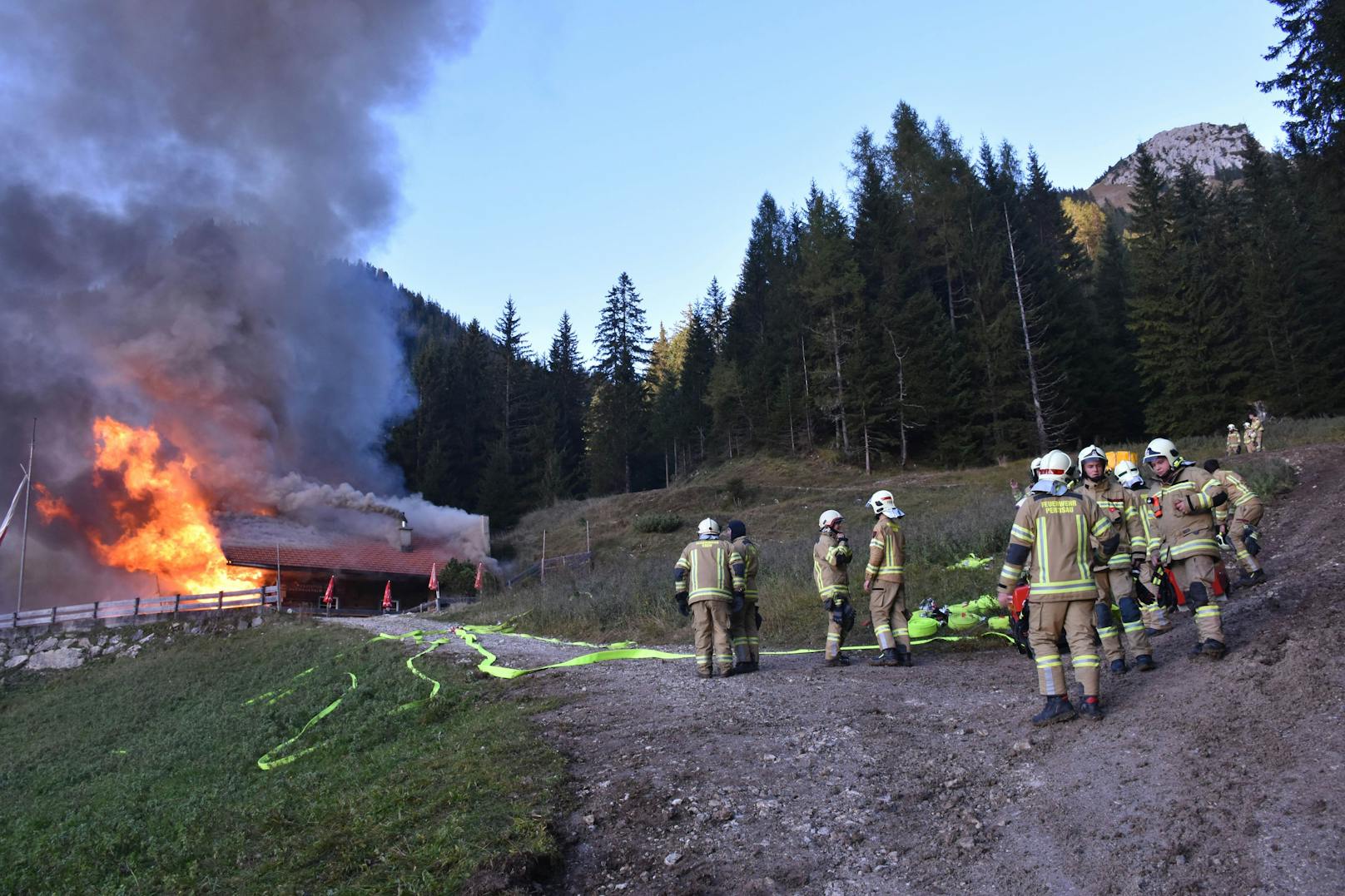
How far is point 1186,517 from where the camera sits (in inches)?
319

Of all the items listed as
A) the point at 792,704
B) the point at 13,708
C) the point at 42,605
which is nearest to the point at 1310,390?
the point at 792,704

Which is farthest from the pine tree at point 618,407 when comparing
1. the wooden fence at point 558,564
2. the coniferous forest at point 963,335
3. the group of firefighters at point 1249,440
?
Result: the group of firefighters at point 1249,440

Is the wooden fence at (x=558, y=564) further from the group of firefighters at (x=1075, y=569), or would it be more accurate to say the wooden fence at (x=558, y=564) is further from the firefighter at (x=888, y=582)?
the firefighter at (x=888, y=582)

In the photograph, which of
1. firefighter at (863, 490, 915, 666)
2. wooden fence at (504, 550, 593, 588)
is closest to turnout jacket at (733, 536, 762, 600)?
firefighter at (863, 490, 915, 666)

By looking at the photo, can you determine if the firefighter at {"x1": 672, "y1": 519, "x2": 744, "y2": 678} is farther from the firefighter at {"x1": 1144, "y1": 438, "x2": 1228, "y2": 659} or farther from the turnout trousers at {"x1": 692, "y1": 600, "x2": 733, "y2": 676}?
the firefighter at {"x1": 1144, "y1": 438, "x2": 1228, "y2": 659}

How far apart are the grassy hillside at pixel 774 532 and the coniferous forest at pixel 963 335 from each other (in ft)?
13.0

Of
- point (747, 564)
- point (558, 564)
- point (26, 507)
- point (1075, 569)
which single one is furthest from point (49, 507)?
point (1075, 569)

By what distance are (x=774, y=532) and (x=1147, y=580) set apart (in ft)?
83.7

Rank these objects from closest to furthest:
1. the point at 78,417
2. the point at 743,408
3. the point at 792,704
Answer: the point at 792,704 < the point at 78,417 < the point at 743,408

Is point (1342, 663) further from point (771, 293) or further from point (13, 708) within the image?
point (771, 293)

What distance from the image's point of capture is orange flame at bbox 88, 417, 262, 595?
3494 centimetres

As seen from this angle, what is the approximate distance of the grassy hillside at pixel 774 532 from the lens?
15.5 metres

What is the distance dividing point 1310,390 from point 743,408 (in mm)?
31447

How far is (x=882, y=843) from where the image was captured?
4.39 meters
